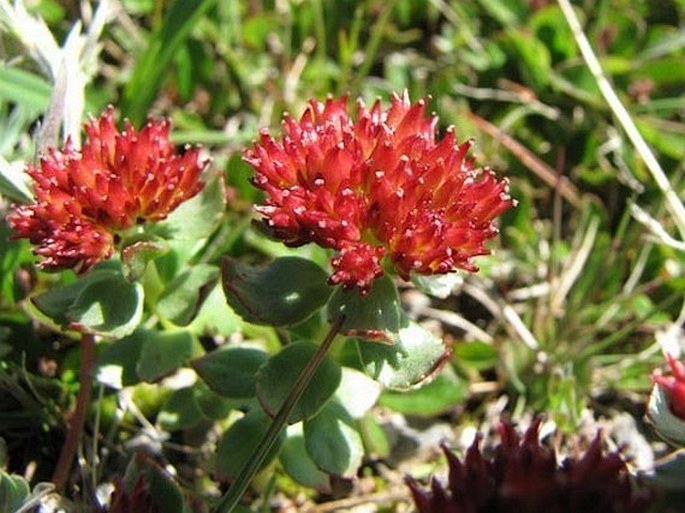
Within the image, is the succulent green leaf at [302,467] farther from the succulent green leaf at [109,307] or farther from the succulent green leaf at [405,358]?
the succulent green leaf at [109,307]

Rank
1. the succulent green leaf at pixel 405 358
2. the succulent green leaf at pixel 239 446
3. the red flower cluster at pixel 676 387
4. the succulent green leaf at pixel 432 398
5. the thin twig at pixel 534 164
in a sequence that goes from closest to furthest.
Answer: the red flower cluster at pixel 676 387
the succulent green leaf at pixel 405 358
the succulent green leaf at pixel 239 446
the succulent green leaf at pixel 432 398
the thin twig at pixel 534 164

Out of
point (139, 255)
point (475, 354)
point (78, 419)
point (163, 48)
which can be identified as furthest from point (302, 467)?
point (163, 48)

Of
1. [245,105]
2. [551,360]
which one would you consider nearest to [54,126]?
[245,105]

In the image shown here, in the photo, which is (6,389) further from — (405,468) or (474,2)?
(474,2)

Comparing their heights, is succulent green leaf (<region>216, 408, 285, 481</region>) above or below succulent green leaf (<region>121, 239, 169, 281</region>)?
below

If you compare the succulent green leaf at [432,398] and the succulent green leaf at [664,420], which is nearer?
the succulent green leaf at [664,420]

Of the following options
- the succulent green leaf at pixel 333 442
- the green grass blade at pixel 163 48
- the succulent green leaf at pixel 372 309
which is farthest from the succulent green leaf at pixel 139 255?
the green grass blade at pixel 163 48

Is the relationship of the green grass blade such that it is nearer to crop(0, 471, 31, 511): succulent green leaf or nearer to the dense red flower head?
the dense red flower head

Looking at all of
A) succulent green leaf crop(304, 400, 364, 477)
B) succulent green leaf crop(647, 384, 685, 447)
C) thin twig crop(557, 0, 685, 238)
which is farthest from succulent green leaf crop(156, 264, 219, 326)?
thin twig crop(557, 0, 685, 238)
